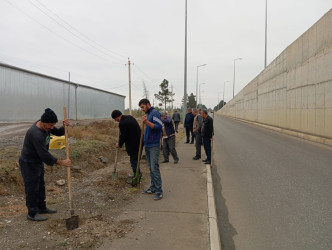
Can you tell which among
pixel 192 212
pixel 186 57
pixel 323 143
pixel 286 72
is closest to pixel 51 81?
pixel 186 57

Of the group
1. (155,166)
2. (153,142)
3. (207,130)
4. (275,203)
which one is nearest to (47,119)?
(153,142)

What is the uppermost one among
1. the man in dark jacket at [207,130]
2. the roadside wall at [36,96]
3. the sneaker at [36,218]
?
the roadside wall at [36,96]

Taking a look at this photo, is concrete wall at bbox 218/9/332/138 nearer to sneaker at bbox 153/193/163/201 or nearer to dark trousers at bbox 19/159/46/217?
sneaker at bbox 153/193/163/201

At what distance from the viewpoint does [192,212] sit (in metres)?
4.68

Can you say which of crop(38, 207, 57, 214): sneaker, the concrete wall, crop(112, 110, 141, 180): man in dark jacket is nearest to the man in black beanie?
crop(38, 207, 57, 214): sneaker

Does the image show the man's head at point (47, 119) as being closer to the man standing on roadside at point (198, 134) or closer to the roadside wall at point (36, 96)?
the man standing on roadside at point (198, 134)

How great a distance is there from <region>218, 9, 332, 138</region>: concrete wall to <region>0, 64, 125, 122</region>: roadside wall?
19.0 metres

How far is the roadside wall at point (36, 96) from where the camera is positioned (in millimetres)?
18906

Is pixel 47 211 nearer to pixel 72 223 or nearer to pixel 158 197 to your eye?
pixel 72 223

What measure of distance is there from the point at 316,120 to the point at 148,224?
1464 centimetres

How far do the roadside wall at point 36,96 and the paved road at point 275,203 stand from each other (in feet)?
52.3

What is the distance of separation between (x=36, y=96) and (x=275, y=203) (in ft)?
71.0

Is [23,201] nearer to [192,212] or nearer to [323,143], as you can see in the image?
[192,212]

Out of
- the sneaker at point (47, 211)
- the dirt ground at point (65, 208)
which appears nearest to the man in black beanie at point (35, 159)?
the sneaker at point (47, 211)
